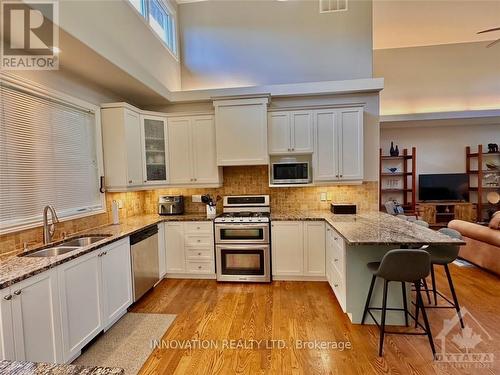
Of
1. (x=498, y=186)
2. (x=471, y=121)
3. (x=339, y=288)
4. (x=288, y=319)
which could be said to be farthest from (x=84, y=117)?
(x=498, y=186)

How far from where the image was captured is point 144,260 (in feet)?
10.8

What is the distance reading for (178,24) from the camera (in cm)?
449

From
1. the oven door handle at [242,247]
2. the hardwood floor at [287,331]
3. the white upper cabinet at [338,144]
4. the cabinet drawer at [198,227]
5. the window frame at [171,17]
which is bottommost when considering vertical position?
the hardwood floor at [287,331]

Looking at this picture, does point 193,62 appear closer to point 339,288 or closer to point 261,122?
point 261,122

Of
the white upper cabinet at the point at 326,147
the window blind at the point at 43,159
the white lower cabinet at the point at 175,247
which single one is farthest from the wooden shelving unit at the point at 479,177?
the window blind at the point at 43,159

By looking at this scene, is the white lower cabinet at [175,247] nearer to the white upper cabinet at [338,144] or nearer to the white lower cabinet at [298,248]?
the white lower cabinet at [298,248]

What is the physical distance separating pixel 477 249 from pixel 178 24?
19.8ft

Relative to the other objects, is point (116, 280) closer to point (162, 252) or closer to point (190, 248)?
point (162, 252)

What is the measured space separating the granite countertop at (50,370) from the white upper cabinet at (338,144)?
11.1 feet

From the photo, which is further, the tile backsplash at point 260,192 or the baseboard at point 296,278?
the tile backsplash at point 260,192

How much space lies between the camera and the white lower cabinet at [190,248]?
151 inches

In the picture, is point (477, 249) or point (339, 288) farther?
point (477, 249)

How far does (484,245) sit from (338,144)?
2.66 m

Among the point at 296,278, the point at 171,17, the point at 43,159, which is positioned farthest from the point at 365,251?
the point at 171,17
